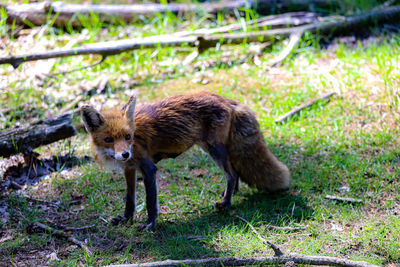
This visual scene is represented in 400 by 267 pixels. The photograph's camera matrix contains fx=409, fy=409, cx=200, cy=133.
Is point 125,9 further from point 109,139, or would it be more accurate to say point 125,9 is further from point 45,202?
point 109,139

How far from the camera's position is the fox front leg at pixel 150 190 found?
4387 mm

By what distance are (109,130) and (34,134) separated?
183cm

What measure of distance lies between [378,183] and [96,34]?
21.0 feet

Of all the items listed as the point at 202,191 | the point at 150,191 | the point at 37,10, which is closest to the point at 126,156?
the point at 150,191

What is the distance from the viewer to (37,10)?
28.5ft

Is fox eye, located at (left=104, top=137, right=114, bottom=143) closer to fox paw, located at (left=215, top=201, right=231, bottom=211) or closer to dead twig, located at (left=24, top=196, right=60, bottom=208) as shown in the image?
dead twig, located at (left=24, top=196, right=60, bottom=208)

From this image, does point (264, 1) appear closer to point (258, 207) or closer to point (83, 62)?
point (83, 62)

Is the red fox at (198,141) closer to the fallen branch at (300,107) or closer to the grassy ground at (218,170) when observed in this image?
the grassy ground at (218,170)

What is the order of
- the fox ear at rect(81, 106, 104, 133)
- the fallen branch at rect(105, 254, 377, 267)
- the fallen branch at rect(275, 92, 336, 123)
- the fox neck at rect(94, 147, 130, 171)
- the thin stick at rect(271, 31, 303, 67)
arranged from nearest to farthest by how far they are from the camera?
the fallen branch at rect(105, 254, 377, 267), the fox ear at rect(81, 106, 104, 133), the fox neck at rect(94, 147, 130, 171), the fallen branch at rect(275, 92, 336, 123), the thin stick at rect(271, 31, 303, 67)

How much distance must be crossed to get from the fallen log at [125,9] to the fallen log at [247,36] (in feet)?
2.84

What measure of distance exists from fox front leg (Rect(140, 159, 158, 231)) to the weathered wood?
5.64 ft

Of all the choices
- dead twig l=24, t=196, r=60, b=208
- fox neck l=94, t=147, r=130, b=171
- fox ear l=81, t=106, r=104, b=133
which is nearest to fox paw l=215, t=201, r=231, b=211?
fox neck l=94, t=147, r=130, b=171

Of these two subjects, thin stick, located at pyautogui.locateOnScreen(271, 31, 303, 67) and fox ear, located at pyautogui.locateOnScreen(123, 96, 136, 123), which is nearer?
fox ear, located at pyautogui.locateOnScreen(123, 96, 136, 123)

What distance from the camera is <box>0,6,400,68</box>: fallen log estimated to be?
7305 millimetres
